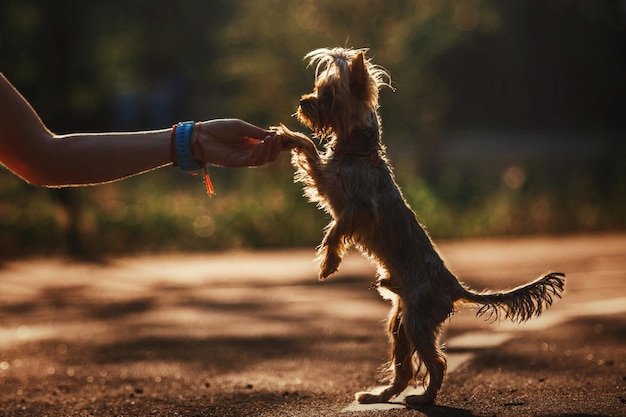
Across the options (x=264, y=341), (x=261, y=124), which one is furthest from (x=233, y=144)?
(x=261, y=124)

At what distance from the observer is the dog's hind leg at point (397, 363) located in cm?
609

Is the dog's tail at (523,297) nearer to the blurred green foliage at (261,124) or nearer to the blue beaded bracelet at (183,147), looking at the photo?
the blue beaded bracelet at (183,147)

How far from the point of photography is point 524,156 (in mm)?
36188

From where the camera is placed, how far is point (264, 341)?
922 centimetres

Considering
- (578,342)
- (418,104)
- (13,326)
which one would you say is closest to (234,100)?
(418,104)

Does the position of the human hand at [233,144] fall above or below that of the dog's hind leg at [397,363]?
above

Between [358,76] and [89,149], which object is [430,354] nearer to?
[358,76]

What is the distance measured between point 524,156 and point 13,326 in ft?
92.2

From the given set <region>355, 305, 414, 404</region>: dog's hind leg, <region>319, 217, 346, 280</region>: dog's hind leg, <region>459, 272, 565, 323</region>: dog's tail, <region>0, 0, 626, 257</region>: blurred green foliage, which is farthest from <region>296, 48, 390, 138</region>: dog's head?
<region>0, 0, 626, 257</region>: blurred green foliage

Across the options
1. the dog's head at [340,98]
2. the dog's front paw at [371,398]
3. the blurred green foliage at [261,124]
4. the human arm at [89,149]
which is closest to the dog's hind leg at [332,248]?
the dog's head at [340,98]

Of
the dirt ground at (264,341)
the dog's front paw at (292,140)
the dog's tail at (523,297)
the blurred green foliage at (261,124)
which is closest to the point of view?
the dog's front paw at (292,140)

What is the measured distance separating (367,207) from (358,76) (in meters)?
0.77

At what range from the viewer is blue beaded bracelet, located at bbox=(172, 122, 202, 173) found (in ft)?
17.1

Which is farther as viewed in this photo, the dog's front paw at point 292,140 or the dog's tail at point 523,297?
the dog's tail at point 523,297
